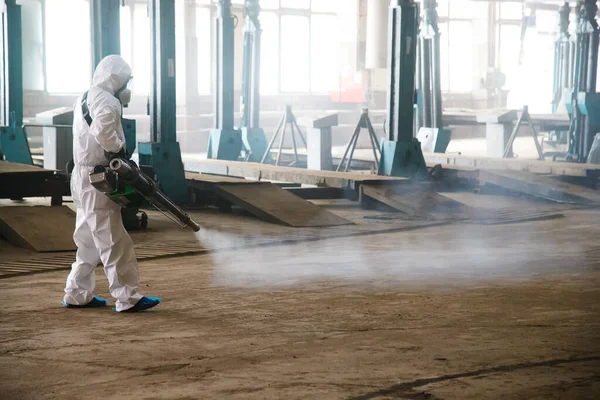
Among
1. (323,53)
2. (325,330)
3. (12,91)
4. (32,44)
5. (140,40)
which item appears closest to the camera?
(325,330)

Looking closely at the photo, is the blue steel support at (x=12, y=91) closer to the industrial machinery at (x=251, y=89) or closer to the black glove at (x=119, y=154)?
the industrial machinery at (x=251, y=89)

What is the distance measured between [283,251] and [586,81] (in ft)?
32.5

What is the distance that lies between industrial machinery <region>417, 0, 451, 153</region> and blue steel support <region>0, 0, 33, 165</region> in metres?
7.10

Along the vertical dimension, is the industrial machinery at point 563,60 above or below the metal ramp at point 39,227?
above

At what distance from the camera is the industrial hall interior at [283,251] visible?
4328mm

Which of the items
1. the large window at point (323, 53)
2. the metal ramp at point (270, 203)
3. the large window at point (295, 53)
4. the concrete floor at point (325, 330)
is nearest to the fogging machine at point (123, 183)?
the concrete floor at point (325, 330)

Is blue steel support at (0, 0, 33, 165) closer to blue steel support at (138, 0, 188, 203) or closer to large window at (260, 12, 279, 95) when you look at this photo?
blue steel support at (138, 0, 188, 203)

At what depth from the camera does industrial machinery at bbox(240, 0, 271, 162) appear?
17406 millimetres

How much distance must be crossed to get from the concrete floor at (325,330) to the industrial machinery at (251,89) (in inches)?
355

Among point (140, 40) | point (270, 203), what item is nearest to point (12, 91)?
point (270, 203)

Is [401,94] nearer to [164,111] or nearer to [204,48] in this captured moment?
[164,111]

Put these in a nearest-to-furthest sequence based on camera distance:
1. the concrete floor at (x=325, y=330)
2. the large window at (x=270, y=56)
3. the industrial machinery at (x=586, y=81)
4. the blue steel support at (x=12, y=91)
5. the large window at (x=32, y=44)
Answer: the concrete floor at (x=325, y=330) < the blue steel support at (x=12, y=91) < the industrial machinery at (x=586, y=81) < the large window at (x=32, y=44) < the large window at (x=270, y=56)

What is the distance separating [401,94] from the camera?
1297cm

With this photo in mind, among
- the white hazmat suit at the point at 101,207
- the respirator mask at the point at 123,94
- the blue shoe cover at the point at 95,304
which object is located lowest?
the blue shoe cover at the point at 95,304
